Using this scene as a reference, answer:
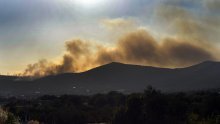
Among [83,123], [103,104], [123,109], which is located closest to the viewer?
[123,109]

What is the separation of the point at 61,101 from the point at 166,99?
55.9 meters

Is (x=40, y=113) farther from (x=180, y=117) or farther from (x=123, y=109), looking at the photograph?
(x=180, y=117)

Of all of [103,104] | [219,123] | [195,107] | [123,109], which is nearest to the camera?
[219,123]

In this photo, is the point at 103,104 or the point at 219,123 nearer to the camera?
the point at 219,123

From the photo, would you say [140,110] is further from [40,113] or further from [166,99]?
[40,113]

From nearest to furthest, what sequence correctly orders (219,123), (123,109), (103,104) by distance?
(219,123) < (123,109) < (103,104)

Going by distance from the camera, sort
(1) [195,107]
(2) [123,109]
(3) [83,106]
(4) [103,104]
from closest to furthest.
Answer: (1) [195,107] → (2) [123,109] → (3) [83,106] → (4) [103,104]

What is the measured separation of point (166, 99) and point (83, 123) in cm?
2783

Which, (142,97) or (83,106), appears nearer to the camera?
(142,97)

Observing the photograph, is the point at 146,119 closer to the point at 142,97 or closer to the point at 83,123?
the point at 142,97

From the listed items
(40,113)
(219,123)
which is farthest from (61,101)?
(219,123)

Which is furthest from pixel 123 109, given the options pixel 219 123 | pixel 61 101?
pixel 61 101

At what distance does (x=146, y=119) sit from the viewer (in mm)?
116188

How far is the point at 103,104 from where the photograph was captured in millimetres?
166375
